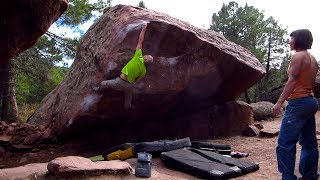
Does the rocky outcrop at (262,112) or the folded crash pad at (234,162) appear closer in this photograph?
the folded crash pad at (234,162)

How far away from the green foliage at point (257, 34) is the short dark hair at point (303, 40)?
84.1 feet

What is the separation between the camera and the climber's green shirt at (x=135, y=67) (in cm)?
662

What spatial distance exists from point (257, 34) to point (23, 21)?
28.1 meters

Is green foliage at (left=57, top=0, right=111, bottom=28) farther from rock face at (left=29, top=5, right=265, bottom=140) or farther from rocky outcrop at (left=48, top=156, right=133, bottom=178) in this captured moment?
rocky outcrop at (left=48, top=156, right=133, bottom=178)

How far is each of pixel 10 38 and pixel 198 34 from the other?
4680 millimetres

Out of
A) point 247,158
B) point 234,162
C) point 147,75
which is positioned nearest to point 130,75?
point 147,75

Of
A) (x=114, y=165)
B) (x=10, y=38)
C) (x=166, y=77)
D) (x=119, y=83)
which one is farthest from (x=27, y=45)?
(x=166, y=77)

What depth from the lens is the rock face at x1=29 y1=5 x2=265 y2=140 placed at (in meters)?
7.68

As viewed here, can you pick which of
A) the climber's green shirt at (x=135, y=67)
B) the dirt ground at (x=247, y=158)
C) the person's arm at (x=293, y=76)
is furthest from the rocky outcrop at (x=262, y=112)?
the person's arm at (x=293, y=76)

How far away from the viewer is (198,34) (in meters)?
8.45

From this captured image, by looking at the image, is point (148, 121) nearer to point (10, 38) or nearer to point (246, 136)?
point (246, 136)

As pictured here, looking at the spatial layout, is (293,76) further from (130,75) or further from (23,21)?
(23,21)

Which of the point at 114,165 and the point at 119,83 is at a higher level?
the point at 119,83

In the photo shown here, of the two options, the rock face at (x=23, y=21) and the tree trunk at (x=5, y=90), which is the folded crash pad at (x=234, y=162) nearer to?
the rock face at (x=23, y=21)
